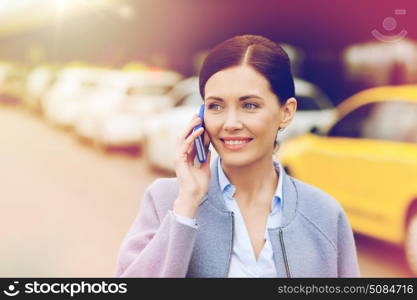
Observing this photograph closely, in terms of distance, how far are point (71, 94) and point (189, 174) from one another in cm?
1280

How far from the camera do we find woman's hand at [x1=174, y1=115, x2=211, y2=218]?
5.03 feet

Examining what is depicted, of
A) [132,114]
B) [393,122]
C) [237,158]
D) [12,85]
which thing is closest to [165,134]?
[132,114]

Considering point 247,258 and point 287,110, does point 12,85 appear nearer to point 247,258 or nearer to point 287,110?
point 287,110

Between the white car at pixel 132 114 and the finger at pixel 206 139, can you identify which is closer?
the finger at pixel 206 139

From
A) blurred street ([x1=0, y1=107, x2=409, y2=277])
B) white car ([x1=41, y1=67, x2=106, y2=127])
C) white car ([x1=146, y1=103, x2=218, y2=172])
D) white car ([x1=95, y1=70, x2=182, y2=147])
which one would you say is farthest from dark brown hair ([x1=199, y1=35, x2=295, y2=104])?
white car ([x1=41, y1=67, x2=106, y2=127])

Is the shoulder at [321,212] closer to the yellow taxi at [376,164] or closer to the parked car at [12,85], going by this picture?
the yellow taxi at [376,164]

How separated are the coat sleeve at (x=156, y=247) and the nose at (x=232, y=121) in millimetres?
285

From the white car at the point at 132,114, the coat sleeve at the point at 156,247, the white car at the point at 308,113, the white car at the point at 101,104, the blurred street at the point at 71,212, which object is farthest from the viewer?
the white car at the point at 101,104

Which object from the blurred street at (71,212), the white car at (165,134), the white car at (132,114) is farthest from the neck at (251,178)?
the white car at (132,114)

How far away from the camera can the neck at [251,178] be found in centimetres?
175

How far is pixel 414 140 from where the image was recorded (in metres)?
4.55

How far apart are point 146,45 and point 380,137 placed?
1885 centimetres

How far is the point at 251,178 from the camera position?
5.80 ft

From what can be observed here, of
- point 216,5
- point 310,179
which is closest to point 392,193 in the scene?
point 310,179
